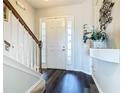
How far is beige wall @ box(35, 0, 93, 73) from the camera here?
513 cm

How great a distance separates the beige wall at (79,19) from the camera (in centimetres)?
513

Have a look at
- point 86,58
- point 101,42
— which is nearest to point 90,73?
point 86,58

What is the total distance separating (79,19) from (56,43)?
1374 millimetres

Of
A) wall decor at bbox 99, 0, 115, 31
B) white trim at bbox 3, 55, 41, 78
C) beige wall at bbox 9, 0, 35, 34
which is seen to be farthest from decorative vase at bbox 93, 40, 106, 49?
beige wall at bbox 9, 0, 35, 34

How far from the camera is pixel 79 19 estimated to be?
5562mm

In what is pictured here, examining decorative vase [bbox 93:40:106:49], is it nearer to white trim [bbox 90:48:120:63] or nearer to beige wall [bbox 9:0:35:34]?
white trim [bbox 90:48:120:63]

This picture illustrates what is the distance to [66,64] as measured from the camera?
5.78 meters

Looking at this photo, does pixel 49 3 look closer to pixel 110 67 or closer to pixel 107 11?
pixel 107 11

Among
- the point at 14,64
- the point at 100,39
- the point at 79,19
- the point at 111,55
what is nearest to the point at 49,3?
the point at 79,19

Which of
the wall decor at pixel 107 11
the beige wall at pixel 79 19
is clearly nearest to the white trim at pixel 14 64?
the wall decor at pixel 107 11

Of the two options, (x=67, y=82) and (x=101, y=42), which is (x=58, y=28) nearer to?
(x=67, y=82)

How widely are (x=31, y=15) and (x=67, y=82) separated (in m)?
3.31

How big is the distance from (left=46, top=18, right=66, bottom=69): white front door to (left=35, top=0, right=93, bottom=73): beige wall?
1.15 ft

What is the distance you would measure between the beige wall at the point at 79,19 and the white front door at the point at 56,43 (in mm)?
352
